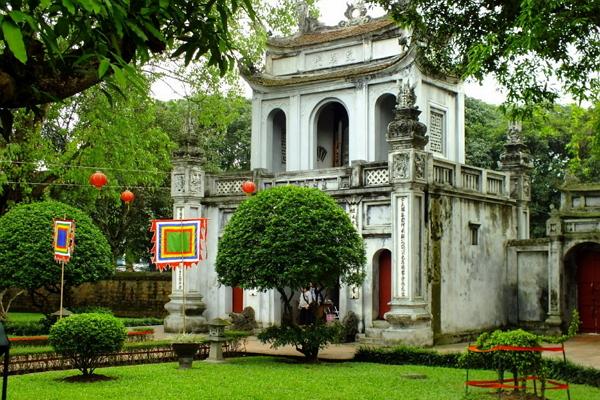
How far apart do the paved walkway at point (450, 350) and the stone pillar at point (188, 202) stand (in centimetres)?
143

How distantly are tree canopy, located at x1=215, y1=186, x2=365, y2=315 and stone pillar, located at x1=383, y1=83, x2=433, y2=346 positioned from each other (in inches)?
98.5

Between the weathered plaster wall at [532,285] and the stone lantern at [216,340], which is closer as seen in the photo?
the stone lantern at [216,340]

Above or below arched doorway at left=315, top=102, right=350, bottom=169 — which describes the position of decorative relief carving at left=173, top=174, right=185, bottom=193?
below

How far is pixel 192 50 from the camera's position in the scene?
6.22 m

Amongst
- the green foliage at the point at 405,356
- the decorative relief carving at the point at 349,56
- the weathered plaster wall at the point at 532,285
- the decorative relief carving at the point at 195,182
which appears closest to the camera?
the green foliage at the point at 405,356

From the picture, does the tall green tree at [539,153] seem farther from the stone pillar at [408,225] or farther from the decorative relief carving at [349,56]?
the stone pillar at [408,225]

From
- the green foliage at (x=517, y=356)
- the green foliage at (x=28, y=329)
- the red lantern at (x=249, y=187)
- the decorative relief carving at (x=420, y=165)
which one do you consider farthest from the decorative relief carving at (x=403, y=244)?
the green foliage at (x=28, y=329)

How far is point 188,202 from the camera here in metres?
23.8

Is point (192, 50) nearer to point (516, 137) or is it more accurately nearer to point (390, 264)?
point (390, 264)

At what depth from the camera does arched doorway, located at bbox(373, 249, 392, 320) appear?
21312 millimetres

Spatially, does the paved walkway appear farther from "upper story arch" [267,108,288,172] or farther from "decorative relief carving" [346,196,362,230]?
"upper story arch" [267,108,288,172]

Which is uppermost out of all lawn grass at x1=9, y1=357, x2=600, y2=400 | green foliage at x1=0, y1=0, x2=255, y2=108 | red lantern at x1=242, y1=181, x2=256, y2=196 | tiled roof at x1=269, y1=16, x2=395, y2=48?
tiled roof at x1=269, y1=16, x2=395, y2=48

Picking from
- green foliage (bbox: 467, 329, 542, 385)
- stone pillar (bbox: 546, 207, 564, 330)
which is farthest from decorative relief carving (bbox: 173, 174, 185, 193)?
green foliage (bbox: 467, 329, 542, 385)

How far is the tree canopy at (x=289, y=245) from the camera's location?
16688 mm
